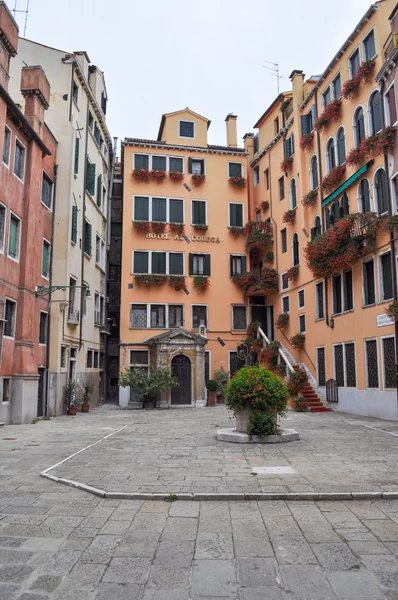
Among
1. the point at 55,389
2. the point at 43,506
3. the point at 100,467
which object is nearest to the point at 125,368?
the point at 55,389

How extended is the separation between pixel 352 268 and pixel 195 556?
56.9 feet

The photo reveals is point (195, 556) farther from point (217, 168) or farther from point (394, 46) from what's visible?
point (217, 168)

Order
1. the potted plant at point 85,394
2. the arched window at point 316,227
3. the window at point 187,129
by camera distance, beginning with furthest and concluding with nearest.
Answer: the window at point 187,129, the arched window at point 316,227, the potted plant at point 85,394

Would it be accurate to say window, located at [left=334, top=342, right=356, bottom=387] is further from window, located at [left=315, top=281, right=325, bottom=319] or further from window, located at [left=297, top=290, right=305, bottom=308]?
window, located at [left=297, top=290, right=305, bottom=308]

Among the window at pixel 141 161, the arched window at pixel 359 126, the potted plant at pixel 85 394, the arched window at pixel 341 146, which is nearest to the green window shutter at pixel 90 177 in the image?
the window at pixel 141 161

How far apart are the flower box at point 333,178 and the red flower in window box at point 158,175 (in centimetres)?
1132

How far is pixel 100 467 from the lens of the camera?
28.8 feet

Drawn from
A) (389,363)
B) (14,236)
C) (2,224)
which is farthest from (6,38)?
(389,363)

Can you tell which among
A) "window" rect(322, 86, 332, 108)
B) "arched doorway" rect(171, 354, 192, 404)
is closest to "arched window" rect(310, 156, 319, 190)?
"window" rect(322, 86, 332, 108)

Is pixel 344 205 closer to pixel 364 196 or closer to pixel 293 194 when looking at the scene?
pixel 364 196

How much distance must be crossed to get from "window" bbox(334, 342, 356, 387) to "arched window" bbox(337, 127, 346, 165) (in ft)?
26.7

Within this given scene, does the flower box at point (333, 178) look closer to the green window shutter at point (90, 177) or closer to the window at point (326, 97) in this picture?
the window at point (326, 97)

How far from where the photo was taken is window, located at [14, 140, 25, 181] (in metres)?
18.1

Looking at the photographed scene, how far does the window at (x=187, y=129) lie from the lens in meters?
31.7
